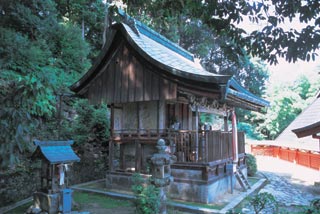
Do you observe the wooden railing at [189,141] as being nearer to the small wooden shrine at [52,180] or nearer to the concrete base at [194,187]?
the concrete base at [194,187]

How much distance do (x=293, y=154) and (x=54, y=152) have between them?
63.4ft

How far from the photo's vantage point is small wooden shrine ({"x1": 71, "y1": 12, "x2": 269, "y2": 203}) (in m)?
7.50

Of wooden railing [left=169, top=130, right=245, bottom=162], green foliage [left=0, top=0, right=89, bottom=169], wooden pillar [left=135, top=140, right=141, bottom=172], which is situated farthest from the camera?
green foliage [left=0, top=0, right=89, bottom=169]

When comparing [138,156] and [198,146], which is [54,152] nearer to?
[138,156]

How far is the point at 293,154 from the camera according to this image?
2023 cm

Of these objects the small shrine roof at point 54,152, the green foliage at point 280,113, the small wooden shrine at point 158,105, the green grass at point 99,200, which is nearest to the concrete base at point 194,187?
the small wooden shrine at point 158,105

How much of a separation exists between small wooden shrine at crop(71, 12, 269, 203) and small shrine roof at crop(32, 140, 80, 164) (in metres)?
2.23

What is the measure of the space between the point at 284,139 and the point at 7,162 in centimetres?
2210

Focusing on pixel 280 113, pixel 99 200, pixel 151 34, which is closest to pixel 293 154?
pixel 280 113

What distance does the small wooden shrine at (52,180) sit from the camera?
6.07 metres

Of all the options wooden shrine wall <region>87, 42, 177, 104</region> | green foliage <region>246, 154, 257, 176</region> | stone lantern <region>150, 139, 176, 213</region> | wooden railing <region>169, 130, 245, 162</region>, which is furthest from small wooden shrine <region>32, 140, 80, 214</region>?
green foliage <region>246, 154, 257, 176</region>

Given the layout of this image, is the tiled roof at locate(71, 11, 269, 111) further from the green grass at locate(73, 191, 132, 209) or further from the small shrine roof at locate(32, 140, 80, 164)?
the green grass at locate(73, 191, 132, 209)

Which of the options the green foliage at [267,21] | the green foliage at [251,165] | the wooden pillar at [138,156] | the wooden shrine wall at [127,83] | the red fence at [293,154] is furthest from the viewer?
the red fence at [293,154]

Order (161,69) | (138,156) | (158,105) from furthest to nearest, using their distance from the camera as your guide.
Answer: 1. (158,105)
2. (138,156)
3. (161,69)
